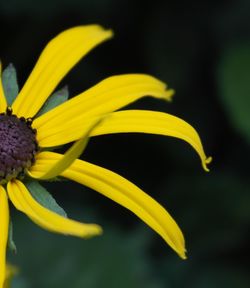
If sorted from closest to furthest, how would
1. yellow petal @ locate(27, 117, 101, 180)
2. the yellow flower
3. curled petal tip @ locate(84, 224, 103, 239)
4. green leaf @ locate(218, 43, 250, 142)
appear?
curled petal tip @ locate(84, 224, 103, 239)
yellow petal @ locate(27, 117, 101, 180)
the yellow flower
green leaf @ locate(218, 43, 250, 142)

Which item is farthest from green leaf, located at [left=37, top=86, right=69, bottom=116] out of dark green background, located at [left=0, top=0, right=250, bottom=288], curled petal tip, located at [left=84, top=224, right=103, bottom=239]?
dark green background, located at [left=0, top=0, right=250, bottom=288]

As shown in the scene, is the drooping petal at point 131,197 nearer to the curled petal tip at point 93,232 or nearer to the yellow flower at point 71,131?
the yellow flower at point 71,131

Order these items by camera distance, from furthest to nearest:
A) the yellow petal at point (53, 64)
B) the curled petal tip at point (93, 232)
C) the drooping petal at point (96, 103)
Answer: the yellow petal at point (53, 64) < the drooping petal at point (96, 103) < the curled petal tip at point (93, 232)

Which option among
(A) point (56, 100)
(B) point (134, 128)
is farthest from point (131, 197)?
(A) point (56, 100)

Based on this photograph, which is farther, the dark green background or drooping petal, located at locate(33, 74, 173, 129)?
the dark green background

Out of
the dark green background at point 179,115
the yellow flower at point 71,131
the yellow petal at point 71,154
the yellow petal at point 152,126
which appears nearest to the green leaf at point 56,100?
the yellow flower at point 71,131

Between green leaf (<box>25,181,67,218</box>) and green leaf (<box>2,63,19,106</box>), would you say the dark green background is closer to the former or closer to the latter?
green leaf (<box>2,63,19,106</box>)
